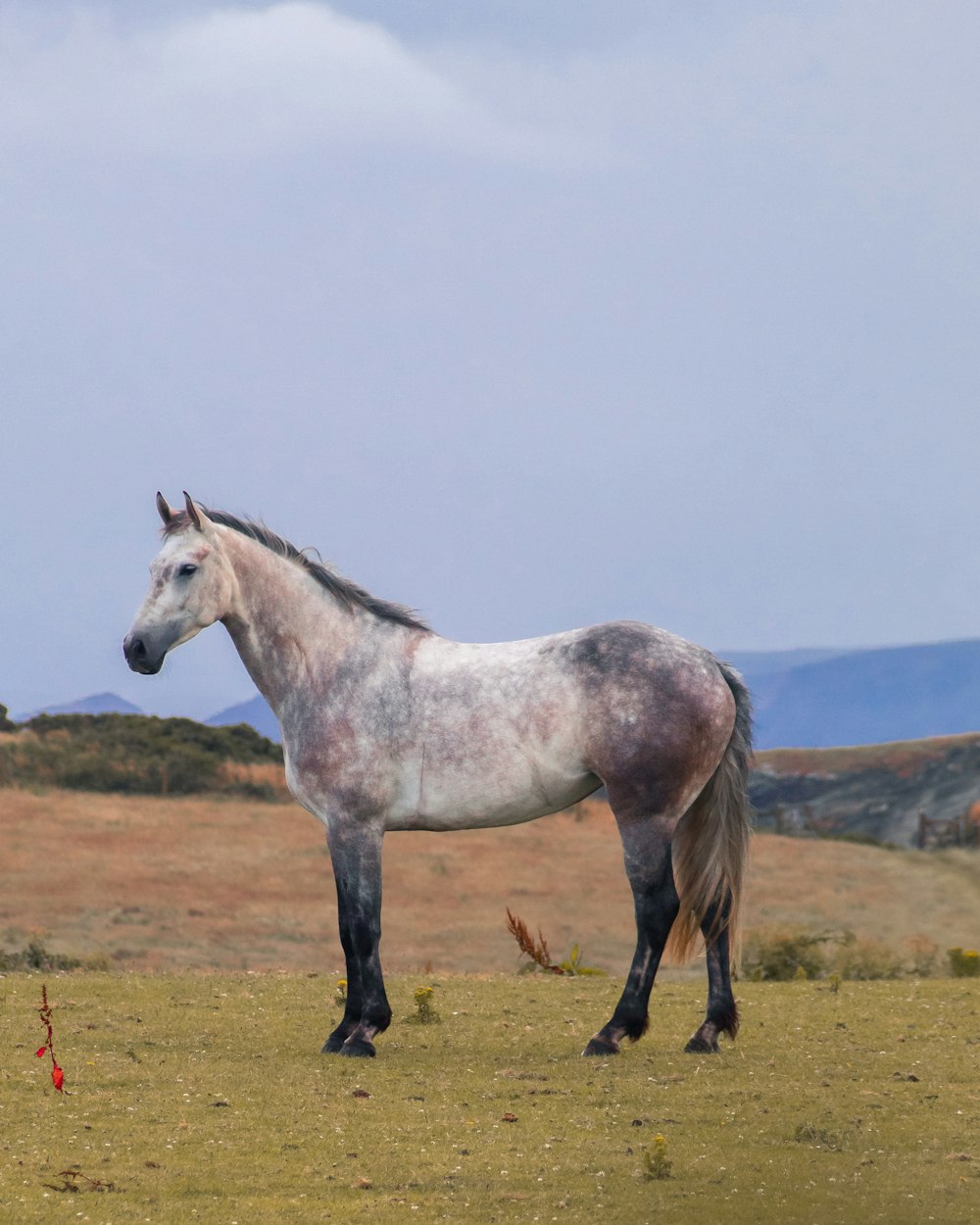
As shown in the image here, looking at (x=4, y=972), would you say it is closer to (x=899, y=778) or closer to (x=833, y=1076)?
(x=833, y=1076)

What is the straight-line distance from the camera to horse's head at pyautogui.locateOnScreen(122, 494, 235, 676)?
9289 millimetres

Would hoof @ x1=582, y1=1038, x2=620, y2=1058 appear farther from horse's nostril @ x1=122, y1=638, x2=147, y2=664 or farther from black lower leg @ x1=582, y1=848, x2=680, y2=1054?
horse's nostril @ x1=122, y1=638, x2=147, y2=664

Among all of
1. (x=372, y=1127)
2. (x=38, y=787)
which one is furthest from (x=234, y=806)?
(x=372, y=1127)

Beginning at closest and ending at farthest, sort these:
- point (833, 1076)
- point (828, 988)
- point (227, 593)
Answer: point (833, 1076) → point (227, 593) → point (828, 988)

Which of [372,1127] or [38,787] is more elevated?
[38,787]

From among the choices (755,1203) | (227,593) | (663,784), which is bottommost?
(755,1203)

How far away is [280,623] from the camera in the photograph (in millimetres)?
9836

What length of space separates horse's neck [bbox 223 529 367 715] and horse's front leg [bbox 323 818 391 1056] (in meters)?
1.07

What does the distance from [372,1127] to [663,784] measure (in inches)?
112

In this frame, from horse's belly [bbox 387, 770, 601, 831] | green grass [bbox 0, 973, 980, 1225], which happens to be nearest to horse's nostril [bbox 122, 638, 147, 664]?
horse's belly [bbox 387, 770, 601, 831]

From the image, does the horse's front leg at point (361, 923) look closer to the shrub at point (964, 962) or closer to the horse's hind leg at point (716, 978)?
the horse's hind leg at point (716, 978)

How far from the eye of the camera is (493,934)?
19.3 m

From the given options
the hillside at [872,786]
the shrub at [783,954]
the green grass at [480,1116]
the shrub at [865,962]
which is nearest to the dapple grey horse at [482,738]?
the green grass at [480,1116]

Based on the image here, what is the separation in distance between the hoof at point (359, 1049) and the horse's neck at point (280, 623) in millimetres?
2248
